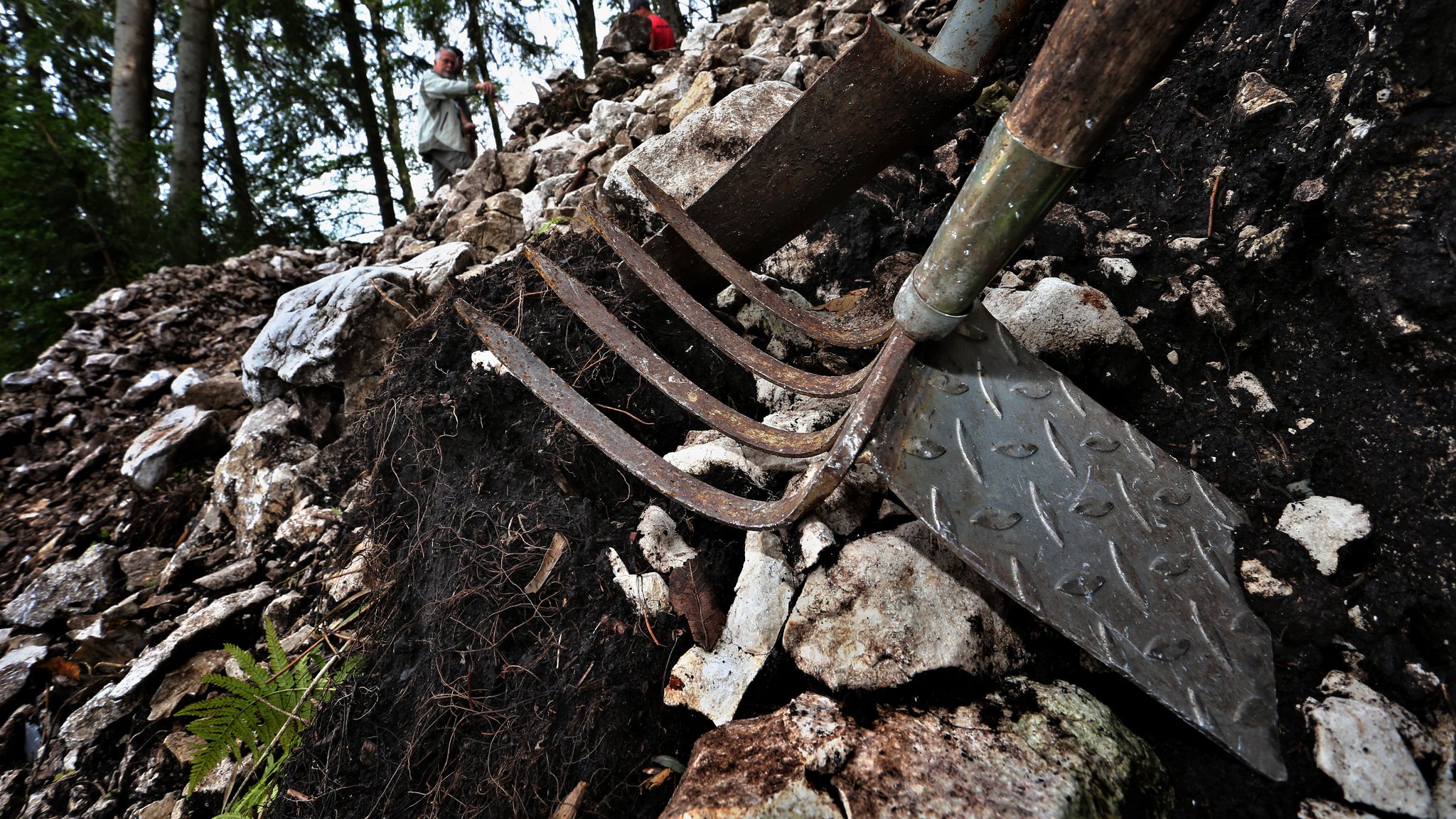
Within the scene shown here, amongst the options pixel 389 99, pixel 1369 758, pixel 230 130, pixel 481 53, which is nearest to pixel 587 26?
pixel 481 53

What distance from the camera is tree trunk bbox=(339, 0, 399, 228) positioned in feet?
26.2

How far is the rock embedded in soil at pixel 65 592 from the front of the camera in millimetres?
2311

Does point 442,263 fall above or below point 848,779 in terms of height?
above

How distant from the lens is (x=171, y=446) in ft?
9.27

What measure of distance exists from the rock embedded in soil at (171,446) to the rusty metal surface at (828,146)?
2416 mm

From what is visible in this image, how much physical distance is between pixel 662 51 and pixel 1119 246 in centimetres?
438

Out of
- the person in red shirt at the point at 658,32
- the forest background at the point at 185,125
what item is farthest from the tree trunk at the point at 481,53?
the person in red shirt at the point at 658,32

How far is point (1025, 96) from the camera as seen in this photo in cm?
101

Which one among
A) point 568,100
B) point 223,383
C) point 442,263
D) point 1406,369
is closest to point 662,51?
point 568,100

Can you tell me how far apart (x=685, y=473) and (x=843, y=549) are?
1.25 ft

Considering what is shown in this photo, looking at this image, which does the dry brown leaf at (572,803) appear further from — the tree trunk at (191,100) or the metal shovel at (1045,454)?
the tree trunk at (191,100)

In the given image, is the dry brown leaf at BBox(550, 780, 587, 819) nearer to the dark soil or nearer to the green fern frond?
the dark soil

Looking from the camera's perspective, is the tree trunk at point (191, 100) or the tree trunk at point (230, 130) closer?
the tree trunk at point (191, 100)

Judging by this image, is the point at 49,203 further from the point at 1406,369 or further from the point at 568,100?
the point at 1406,369
